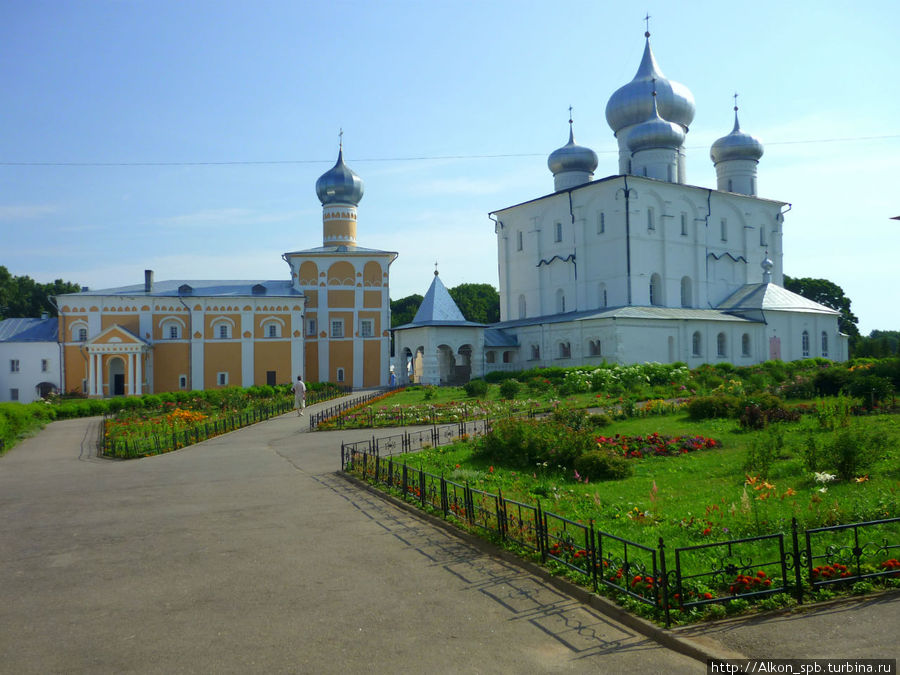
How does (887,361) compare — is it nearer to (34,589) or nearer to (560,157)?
(34,589)

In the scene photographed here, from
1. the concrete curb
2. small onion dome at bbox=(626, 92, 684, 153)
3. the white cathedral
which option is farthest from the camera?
small onion dome at bbox=(626, 92, 684, 153)

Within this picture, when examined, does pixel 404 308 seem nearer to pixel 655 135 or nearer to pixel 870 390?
pixel 655 135

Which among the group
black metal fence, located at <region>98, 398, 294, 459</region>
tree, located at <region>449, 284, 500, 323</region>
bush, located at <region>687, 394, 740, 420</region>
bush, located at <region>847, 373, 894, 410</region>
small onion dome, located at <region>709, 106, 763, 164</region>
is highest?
small onion dome, located at <region>709, 106, 763, 164</region>

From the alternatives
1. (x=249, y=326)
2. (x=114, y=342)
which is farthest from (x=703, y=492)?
(x=114, y=342)

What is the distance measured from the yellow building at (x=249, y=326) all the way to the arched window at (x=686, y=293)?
16855mm

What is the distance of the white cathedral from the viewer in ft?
122

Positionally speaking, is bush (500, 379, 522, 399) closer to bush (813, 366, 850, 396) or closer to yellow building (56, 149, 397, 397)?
bush (813, 366, 850, 396)

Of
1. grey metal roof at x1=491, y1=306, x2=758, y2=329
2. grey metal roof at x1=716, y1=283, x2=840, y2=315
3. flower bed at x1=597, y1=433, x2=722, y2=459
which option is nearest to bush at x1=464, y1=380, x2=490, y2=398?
grey metal roof at x1=491, y1=306, x2=758, y2=329

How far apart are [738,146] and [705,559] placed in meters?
45.4

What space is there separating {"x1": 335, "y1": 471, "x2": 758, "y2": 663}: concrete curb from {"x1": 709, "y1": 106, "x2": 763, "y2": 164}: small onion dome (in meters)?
44.3

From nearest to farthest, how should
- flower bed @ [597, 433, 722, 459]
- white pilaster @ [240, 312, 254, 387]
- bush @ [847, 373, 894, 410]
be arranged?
1. flower bed @ [597, 433, 722, 459]
2. bush @ [847, 373, 894, 410]
3. white pilaster @ [240, 312, 254, 387]

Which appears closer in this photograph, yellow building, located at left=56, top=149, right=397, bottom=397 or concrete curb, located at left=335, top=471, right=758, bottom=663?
concrete curb, located at left=335, top=471, right=758, bottom=663

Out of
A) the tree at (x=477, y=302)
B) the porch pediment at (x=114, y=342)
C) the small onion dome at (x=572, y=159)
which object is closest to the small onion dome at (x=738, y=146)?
the small onion dome at (x=572, y=159)

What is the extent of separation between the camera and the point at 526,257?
45.0 metres
